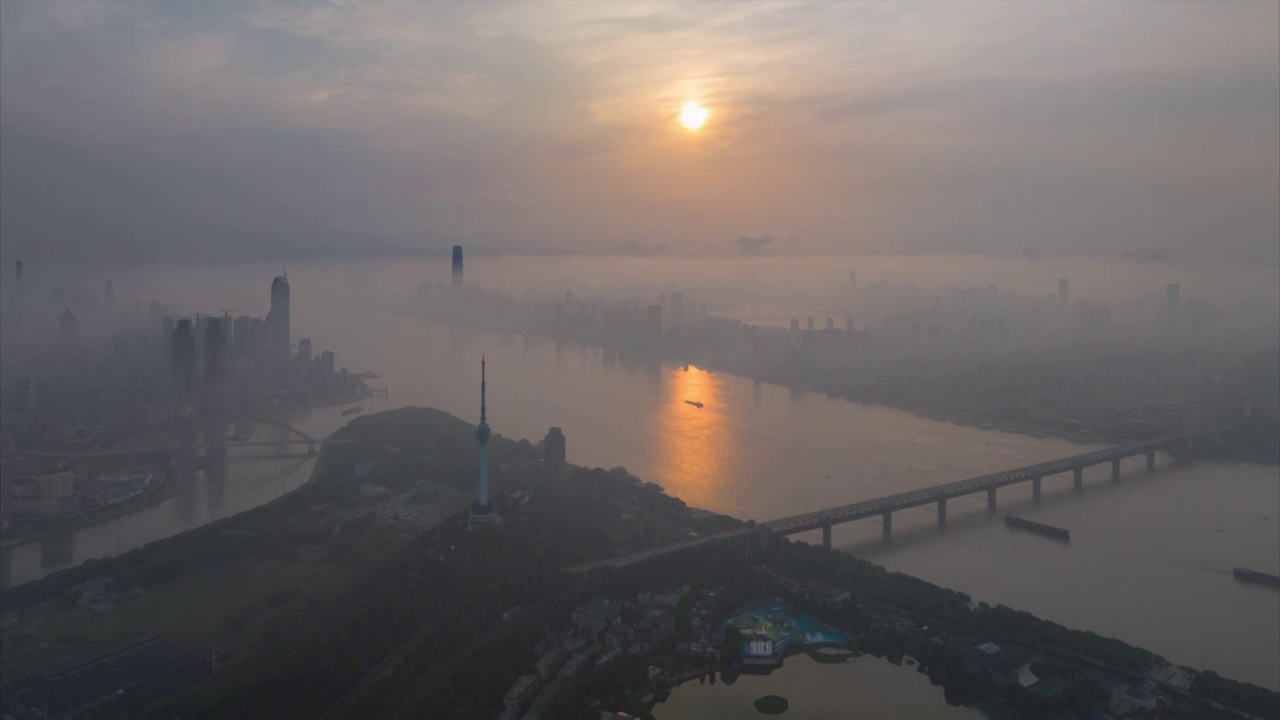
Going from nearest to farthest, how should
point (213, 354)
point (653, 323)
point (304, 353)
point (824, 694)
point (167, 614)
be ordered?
point (824, 694), point (167, 614), point (213, 354), point (304, 353), point (653, 323)

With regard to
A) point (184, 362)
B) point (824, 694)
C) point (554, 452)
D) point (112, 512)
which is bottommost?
point (112, 512)

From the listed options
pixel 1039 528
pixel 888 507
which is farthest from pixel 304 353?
pixel 1039 528

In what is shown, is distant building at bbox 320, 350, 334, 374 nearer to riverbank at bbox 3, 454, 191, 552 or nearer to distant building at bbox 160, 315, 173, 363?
distant building at bbox 160, 315, 173, 363

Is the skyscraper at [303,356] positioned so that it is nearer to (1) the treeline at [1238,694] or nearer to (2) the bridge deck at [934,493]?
(2) the bridge deck at [934,493]

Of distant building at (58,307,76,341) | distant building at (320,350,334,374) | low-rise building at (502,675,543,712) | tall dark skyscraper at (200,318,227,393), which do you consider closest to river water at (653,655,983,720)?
low-rise building at (502,675,543,712)

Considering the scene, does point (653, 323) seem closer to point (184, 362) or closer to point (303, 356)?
point (303, 356)

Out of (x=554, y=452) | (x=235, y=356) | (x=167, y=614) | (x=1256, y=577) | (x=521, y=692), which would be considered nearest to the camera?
(x=521, y=692)
